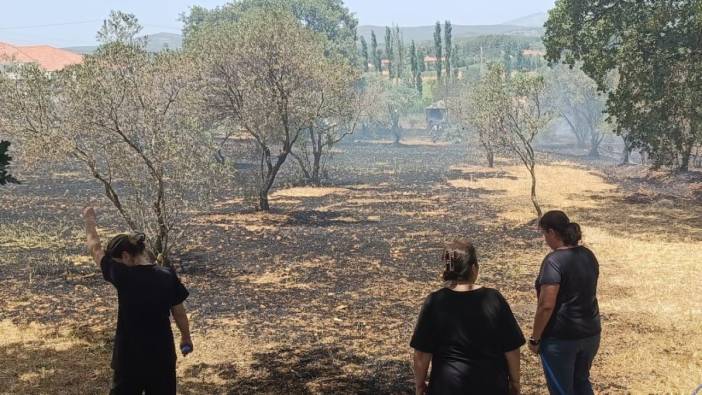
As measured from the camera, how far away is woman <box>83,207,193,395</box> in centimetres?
473

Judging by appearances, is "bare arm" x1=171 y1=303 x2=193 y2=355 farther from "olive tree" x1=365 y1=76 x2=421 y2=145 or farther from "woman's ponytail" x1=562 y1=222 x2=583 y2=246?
"olive tree" x1=365 y1=76 x2=421 y2=145

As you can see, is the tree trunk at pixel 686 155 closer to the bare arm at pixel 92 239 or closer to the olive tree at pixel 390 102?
the bare arm at pixel 92 239

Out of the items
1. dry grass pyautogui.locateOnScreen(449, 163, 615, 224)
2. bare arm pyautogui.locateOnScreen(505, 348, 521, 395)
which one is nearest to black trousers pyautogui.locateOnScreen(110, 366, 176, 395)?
bare arm pyautogui.locateOnScreen(505, 348, 521, 395)

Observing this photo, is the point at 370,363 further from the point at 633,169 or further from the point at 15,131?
the point at 633,169

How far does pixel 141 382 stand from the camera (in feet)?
15.5

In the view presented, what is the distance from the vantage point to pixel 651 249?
17219 mm

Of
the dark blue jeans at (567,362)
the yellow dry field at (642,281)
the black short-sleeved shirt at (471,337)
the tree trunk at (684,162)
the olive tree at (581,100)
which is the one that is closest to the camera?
the black short-sleeved shirt at (471,337)

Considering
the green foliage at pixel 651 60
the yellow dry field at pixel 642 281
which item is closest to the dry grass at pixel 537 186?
the yellow dry field at pixel 642 281

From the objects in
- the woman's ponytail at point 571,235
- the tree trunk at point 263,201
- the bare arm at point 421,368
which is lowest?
the tree trunk at point 263,201

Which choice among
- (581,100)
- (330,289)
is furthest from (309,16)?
(330,289)

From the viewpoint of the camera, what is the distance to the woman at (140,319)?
4.73 metres

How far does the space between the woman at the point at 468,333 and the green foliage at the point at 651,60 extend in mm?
19915

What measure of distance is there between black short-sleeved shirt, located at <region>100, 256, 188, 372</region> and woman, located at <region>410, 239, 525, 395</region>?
7.21 feet

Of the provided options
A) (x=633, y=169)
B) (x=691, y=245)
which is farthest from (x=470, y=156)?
(x=691, y=245)
